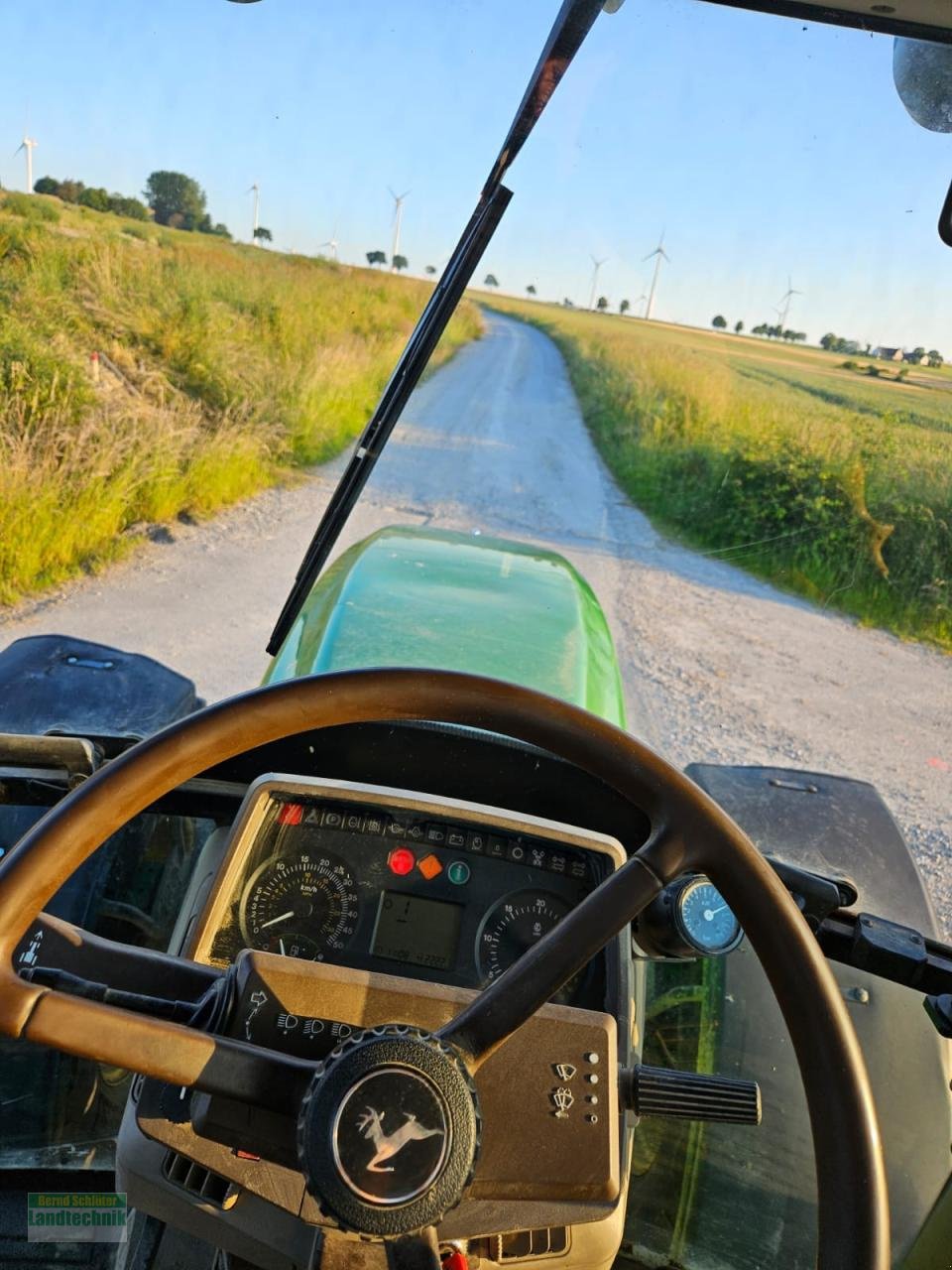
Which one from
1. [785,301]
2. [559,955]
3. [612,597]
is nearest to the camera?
[559,955]

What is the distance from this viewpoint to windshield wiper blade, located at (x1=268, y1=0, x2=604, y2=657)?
A: 148cm

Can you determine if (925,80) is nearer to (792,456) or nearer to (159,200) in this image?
(792,456)

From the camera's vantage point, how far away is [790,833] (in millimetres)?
2209

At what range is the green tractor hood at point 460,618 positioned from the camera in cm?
231

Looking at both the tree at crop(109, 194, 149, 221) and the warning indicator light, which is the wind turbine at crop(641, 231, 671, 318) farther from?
the warning indicator light

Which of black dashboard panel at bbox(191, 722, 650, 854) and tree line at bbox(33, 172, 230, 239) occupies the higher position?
tree line at bbox(33, 172, 230, 239)

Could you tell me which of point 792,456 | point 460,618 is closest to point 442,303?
point 792,456

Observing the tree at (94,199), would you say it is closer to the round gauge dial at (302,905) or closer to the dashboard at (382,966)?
the dashboard at (382,966)

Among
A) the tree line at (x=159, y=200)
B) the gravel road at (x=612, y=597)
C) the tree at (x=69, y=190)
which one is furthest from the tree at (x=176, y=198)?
the gravel road at (x=612, y=597)

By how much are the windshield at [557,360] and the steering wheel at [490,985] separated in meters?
0.62

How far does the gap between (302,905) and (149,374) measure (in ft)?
4.13

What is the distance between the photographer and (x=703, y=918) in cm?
164

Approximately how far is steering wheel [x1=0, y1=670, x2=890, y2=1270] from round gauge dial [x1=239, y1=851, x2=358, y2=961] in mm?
334

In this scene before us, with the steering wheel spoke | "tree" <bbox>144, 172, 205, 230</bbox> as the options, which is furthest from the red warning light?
"tree" <bbox>144, 172, 205, 230</bbox>
